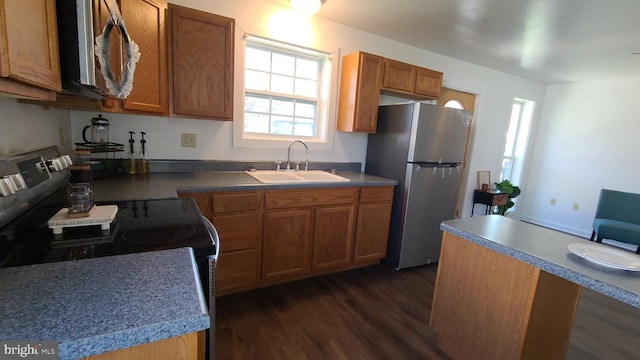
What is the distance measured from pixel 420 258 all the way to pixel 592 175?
3479mm

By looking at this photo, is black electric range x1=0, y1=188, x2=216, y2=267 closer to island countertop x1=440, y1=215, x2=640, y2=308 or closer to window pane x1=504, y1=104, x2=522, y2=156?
island countertop x1=440, y1=215, x2=640, y2=308

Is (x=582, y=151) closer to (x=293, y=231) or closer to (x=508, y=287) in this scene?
(x=508, y=287)

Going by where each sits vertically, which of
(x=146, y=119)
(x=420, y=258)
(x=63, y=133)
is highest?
(x=146, y=119)

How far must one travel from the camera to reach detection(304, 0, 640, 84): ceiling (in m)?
2.18

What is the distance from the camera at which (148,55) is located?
5.96 ft

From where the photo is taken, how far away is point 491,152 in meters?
4.36

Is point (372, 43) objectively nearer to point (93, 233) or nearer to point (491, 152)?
point (491, 152)

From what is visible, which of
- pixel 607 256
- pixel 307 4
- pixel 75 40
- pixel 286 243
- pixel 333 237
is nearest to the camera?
pixel 75 40

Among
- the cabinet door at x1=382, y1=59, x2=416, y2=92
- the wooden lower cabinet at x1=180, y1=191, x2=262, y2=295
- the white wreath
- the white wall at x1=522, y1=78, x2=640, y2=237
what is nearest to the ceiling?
the cabinet door at x1=382, y1=59, x2=416, y2=92

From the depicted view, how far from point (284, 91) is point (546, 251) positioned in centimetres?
236

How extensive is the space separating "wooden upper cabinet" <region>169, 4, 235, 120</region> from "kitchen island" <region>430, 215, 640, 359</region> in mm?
1840

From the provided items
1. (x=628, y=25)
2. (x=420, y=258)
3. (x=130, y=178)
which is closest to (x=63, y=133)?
(x=130, y=178)

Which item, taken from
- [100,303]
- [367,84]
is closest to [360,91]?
[367,84]

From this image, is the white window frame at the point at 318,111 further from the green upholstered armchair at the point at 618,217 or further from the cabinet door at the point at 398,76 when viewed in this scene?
the green upholstered armchair at the point at 618,217
